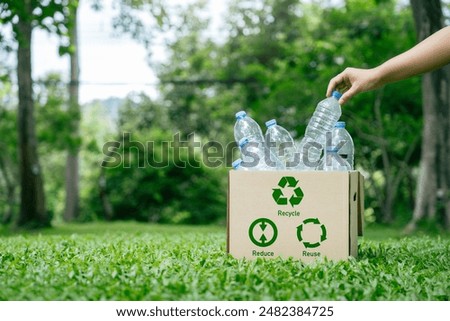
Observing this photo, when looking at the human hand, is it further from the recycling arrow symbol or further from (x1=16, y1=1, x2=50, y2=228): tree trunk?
(x1=16, y1=1, x2=50, y2=228): tree trunk

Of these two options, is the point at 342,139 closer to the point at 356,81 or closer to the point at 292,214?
the point at 356,81

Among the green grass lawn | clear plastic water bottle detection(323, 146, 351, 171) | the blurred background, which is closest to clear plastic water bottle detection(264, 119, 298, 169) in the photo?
clear plastic water bottle detection(323, 146, 351, 171)

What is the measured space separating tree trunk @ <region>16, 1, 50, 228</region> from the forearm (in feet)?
33.4

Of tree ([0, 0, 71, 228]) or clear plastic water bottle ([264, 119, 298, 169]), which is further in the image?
tree ([0, 0, 71, 228])

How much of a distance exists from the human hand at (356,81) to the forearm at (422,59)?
0.05 metres

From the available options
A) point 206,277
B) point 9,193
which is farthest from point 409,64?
point 9,193

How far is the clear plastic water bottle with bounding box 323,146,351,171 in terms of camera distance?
377cm

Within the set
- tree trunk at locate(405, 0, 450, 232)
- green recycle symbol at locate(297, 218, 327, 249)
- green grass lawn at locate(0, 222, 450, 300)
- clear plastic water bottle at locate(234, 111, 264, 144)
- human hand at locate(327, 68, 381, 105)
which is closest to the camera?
green grass lawn at locate(0, 222, 450, 300)

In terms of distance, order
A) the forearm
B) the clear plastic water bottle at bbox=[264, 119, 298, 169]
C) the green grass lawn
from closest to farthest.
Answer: the green grass lawn < the forearm < the clear plastic water bottle at bbox=[264, 119, 298, 169]

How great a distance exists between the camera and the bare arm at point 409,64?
3.24 m

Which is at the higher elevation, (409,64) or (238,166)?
(409,64)

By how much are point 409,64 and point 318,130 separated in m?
0.82

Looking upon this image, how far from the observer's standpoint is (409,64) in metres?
3.32
